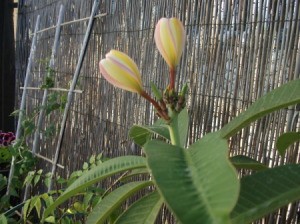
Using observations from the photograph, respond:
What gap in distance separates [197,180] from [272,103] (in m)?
0.29

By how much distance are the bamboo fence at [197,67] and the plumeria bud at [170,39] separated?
430 millimetres

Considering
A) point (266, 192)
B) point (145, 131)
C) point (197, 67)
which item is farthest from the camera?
point (197, 67)

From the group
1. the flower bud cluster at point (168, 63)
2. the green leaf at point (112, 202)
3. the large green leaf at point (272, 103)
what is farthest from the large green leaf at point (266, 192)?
the green leaf at point (112, 202)

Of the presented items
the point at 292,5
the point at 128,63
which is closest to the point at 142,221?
the point at 128,63

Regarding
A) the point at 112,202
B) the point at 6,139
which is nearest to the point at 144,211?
the point at 112,202

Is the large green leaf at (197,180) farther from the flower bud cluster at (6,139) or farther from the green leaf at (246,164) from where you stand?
the flower bud cluster at (6,139)

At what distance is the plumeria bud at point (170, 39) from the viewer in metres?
0.83

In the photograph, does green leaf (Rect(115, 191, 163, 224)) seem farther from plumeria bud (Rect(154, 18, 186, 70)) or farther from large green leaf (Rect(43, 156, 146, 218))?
plumeria bud (Rect(154, 18, 186, 70))

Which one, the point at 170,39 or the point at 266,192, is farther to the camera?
the point at 170,39

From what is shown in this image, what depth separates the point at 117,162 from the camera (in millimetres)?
875

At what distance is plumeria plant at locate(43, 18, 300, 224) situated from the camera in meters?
0.51

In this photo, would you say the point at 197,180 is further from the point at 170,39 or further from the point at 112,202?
the point at 112,202

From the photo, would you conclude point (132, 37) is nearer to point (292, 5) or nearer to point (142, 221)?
point (292, 5)

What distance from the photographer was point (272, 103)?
79 cm
